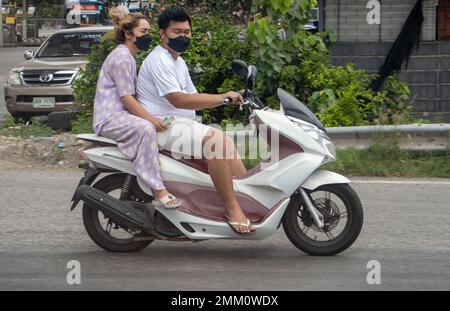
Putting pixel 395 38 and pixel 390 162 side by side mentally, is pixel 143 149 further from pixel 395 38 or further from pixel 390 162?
pixel 395 38

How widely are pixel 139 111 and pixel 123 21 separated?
28.0 inches

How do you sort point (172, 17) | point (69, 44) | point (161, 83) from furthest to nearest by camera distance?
point (69, 44), point (172, 17), point (161, 83)

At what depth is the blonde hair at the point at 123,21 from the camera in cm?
691

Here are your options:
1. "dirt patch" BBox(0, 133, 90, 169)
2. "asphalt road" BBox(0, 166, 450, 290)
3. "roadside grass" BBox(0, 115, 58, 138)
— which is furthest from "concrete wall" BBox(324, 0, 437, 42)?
"asphalt road" BBox(0, 166, 450, 290)

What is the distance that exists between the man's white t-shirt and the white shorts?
187 millimetres

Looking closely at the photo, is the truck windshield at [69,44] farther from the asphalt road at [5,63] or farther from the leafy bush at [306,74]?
the leafy bush at [306,74]

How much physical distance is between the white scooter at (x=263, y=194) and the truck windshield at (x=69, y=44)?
10.5m

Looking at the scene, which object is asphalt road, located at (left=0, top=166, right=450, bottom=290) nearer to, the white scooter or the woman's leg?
the white scooter

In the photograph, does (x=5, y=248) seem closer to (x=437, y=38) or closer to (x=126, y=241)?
(x=126, y=241)

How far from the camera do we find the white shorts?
6590mm

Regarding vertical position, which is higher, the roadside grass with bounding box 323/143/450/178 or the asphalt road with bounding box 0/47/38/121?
the asphalt road with bounding box 0/47/38/121

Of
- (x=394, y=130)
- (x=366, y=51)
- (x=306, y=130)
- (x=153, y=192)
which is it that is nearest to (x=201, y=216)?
(x=153, y=192)

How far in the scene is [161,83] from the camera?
6668 mm

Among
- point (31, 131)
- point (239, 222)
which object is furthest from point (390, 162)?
point (31, 131)
